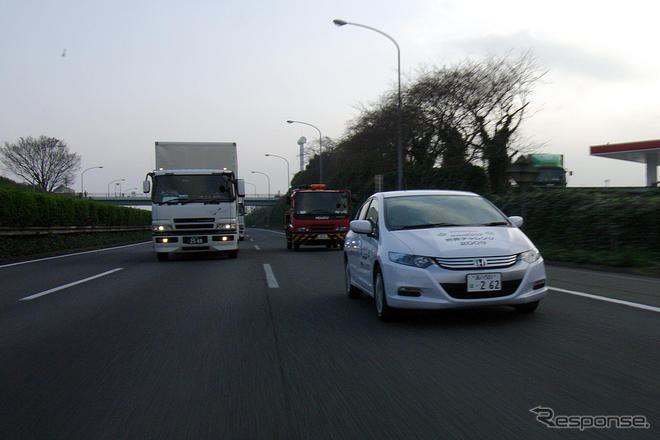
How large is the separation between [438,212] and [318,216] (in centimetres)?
1477

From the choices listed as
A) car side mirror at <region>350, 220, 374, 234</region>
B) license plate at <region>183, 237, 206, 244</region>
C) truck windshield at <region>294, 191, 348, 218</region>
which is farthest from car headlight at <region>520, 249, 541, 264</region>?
truck windshield at <region>294, 191, 348, 218</region>

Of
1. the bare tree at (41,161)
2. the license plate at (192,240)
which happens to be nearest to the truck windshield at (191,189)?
the license plate at (192,240)

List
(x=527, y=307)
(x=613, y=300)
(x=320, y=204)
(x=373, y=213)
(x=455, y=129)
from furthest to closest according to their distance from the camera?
1. (x=455, y=129)
2. (x=320, y=204)
3. (x=373, y=213)
4. (x=613, y=300)
5. (x=527, y=307)

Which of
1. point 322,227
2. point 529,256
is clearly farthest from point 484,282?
point 322,227

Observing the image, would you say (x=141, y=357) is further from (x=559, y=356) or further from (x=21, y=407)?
(x=559, y=356)

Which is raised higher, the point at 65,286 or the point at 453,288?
the point at 453,288

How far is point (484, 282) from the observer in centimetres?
601

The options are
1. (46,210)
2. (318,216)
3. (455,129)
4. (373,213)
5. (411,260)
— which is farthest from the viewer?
(455,129)

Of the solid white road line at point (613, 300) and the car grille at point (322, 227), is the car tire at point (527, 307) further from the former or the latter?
the car grille at point (322, 227)

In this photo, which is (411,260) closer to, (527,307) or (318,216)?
(527,307)

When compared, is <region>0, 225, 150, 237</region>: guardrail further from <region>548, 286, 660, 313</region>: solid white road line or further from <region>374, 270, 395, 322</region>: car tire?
<region>548, 286, 660, 313</region>: solid white road line

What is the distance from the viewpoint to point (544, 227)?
1878 cm

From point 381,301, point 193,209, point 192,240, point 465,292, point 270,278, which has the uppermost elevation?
point 193,209

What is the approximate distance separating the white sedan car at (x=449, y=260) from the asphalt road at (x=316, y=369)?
0.32m
